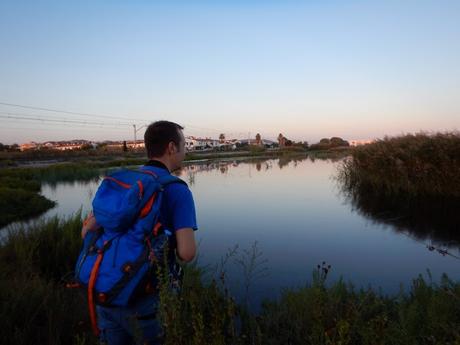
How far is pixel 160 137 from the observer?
2047mm

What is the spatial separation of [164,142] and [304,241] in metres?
7.23

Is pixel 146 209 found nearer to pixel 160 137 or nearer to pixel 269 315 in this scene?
pixel 160 137

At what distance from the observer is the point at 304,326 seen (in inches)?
138

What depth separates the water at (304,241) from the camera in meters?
6.34

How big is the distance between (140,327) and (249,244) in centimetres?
659

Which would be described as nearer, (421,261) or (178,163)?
(178,163)

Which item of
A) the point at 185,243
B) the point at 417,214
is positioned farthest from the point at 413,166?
the point at 185,243

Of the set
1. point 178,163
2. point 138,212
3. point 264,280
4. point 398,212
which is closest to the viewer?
point 138,212

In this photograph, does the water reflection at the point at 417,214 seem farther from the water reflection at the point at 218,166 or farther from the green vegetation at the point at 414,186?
the water reflection at the point at 218,166

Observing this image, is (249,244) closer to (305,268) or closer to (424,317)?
(305,268)

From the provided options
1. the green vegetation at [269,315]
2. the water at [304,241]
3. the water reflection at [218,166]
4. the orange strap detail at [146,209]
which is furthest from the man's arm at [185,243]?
the water reflection at [218,166]

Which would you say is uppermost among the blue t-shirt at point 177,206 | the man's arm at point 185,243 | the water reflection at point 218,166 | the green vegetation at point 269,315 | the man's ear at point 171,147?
the man's ear at point 171,147

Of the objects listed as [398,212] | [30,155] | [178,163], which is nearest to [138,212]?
[178,163]

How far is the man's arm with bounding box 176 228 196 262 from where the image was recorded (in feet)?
6.17
